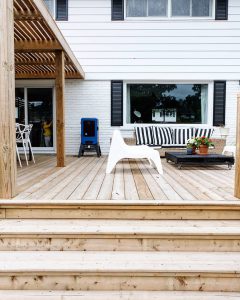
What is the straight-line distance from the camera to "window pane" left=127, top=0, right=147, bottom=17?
8789 mm

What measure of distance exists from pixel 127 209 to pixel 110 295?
0.85m

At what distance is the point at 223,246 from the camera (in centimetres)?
281

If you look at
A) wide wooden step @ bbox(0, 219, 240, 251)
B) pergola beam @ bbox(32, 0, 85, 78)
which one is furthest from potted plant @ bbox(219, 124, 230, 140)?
wide wooden step @ bbox(0, 219, 240, 251)

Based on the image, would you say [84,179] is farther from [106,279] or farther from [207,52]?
[207,52]

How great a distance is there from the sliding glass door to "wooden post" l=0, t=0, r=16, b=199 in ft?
19.8

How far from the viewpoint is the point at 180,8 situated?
8.84 metres

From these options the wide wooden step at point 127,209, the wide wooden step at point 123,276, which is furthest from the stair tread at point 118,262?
the wide wooden step at point 127,209

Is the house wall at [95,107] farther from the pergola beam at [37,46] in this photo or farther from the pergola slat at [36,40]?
the pergola beam at [37,46]

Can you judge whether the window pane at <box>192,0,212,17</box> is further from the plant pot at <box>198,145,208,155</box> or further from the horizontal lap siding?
the plant pot at <box>198,145,208,155</box>

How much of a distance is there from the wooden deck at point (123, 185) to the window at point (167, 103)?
12.4ft

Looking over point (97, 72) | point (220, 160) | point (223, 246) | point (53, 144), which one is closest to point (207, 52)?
point (97, 72)

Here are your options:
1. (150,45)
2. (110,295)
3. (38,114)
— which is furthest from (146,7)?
(110,295)

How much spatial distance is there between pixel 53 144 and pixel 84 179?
4.91 metres

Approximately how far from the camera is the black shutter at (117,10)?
8711 millimetres
